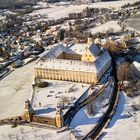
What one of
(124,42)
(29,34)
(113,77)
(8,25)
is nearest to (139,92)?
(113,77)

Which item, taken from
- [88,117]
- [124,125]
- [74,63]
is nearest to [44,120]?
[88,117]

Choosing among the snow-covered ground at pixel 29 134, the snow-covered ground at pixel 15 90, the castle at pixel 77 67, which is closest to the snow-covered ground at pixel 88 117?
the snow-covered ground at pixel 29 134

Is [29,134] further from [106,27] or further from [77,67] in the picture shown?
[106,27]

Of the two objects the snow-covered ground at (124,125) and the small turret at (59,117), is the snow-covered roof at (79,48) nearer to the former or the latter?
the snow-covered ground at (124,125)

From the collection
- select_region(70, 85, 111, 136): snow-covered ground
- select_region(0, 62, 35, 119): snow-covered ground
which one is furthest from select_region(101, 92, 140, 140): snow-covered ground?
select_region(0, 62, 35, 119): snow-covered ground

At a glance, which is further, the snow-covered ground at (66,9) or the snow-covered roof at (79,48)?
the snow-covered ground at (66,9)

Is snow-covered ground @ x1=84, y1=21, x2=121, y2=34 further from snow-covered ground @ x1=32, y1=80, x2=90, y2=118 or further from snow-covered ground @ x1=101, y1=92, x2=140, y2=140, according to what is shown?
snow-covered ground @ x1=101, y1=92, x2=140, y2=140
